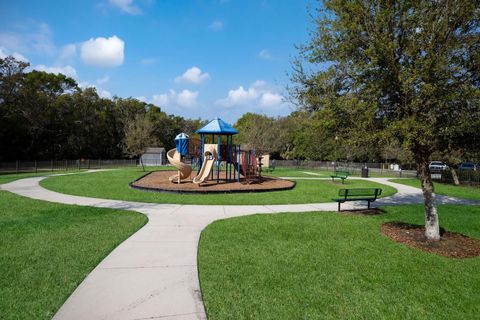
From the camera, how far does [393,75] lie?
7.31 metres

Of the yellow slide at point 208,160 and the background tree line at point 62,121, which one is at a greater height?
the background tree line at point 62,121

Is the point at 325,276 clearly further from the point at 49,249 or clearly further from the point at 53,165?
the point at 53,165

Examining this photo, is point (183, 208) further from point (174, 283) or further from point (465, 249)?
point (465, 249)

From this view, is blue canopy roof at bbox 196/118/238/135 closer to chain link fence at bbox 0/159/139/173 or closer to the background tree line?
the background tree line

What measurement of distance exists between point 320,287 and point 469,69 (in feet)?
19.5

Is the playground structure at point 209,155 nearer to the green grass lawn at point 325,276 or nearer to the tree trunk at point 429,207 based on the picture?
the green grass lawn at point 325,276

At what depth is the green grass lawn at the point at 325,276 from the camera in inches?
167

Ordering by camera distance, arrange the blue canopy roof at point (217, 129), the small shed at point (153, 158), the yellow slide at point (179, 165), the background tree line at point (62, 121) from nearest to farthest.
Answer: the yellow slide at point (179, 165) < the blue canopy roof at point (217, 129) < the background tree line at point (62, 121) < the small shed at point (153, 158)

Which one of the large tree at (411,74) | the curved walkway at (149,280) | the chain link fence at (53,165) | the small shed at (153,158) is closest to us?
the curved walkway at (149,280)

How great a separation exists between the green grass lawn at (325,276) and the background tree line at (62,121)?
3095cm

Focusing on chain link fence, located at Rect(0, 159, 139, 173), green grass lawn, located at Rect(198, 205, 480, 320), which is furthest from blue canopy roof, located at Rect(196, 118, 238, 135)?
chain link fence, located at Rect(0, 159, 139, 173)

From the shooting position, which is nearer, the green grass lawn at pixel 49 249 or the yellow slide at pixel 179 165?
the green grass lawn at pixel 49 249

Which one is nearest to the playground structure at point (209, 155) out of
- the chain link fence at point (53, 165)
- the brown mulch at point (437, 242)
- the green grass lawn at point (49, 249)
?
the green grass lawn at point (49, 249)

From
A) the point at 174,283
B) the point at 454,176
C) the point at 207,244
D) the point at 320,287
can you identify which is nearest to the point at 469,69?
the point at 320,287
